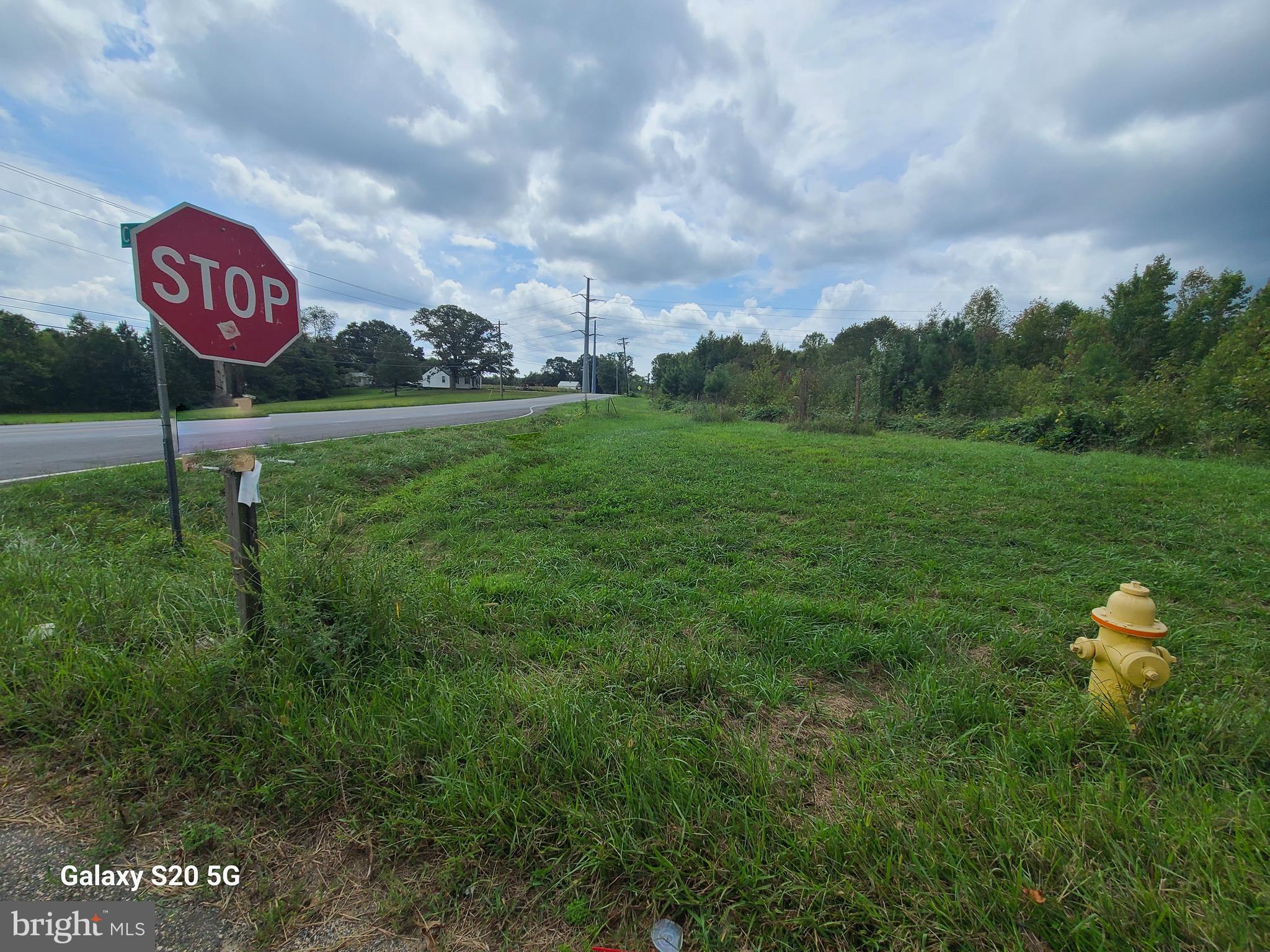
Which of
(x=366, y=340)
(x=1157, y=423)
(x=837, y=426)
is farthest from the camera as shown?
(x=366, y=340)

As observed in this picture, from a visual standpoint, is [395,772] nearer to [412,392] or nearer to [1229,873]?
[1229,873]

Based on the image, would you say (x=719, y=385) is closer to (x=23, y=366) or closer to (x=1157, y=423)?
(x=1157, y=423)

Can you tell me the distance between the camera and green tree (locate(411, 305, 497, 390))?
60.7 m

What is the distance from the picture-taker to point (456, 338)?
62.1 m

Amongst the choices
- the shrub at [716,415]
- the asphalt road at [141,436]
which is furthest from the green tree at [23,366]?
the shrub at [716,415]

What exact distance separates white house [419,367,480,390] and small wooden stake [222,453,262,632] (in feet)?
200

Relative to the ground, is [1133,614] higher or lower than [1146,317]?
lower

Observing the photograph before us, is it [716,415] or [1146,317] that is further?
[1146,317]

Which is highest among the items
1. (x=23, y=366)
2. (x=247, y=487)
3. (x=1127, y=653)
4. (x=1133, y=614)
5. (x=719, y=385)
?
(x=719, y=385)

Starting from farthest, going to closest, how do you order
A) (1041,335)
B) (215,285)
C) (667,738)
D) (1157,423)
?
(1041,335) < (1157,423) < (215,285) < (667,738)

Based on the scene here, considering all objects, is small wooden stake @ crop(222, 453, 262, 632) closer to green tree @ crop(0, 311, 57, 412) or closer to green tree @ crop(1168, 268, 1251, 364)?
green tree @ crop(0, 311, 57, 412)

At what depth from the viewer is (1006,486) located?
6.29 m

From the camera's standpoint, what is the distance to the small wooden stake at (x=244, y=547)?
200cm

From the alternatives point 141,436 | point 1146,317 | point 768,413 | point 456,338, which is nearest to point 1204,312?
point 1146,317
